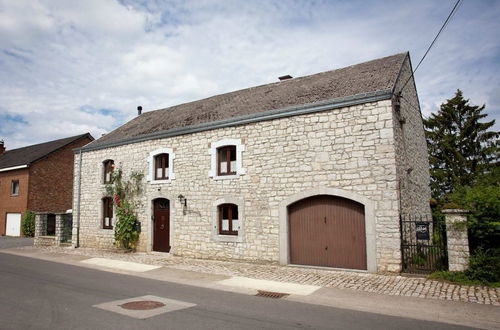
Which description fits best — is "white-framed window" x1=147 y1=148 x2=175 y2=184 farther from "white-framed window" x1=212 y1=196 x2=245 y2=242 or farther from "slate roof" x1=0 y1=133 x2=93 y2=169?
"slate roof" x1=0 y1=133 x2=93 y2=169

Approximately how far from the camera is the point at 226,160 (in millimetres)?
13227

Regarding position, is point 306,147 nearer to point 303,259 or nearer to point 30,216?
point 303,259

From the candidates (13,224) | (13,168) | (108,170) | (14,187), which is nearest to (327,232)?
(108,170)

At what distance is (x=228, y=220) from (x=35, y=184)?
18.7m

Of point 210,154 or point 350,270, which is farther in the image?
point 210,154

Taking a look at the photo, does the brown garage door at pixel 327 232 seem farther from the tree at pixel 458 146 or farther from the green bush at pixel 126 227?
the tree at pixel 458 146

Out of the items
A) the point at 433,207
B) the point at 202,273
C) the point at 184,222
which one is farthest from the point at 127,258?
the point at 433,207

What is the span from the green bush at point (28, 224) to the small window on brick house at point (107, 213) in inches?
408

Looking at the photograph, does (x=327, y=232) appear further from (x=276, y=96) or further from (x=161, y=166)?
(x=161, y=166)

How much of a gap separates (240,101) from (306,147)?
15.9 ft

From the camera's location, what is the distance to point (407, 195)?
35.7 ft

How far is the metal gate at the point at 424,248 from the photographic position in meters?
9.23

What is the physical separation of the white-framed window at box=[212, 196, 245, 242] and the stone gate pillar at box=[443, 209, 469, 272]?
611cm

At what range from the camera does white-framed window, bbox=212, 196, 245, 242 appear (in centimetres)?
1230
